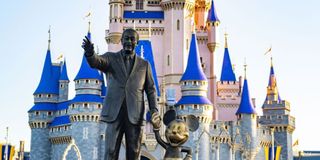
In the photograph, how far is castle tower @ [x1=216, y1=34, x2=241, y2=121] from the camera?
2276 inches

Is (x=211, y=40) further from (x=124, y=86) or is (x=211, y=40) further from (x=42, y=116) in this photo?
(x=124, y=86)

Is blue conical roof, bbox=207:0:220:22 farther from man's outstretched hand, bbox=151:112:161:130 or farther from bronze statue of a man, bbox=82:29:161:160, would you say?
man's outstretched hand, bbox=151:112:161:130

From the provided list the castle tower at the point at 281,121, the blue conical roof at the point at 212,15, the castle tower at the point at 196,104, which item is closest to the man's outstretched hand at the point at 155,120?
the castle tower at the point at 196,104

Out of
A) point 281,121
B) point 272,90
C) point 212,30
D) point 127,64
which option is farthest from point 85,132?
point 127,64

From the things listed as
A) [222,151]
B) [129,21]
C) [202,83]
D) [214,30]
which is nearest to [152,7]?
[129,21]

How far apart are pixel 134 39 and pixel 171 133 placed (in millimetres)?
1241

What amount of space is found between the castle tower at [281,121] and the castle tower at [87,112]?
57.2 ft

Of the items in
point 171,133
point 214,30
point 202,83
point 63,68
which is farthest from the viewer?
point 214,30

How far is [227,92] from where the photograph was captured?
59.1 meters

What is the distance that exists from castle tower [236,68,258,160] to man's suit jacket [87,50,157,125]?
4463cm

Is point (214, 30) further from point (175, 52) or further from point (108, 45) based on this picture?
point (108, 45)

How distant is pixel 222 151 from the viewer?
51.5 metres

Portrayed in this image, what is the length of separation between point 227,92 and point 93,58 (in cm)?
5184

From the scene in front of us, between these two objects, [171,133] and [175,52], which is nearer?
[171,133]
